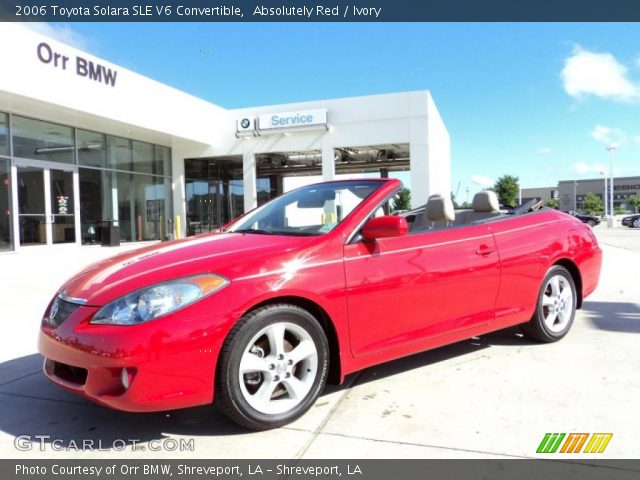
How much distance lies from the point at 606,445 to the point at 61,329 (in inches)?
116

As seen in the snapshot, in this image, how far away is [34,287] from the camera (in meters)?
7.96

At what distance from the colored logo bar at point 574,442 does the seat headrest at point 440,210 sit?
1.69 m

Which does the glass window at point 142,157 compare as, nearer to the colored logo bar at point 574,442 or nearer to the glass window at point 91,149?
the glass window at point 91,149

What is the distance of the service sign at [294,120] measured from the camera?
19156mm

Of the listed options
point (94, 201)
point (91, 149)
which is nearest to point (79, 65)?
point (91, 149)

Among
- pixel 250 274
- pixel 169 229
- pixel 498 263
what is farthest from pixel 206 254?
pixel 169 229

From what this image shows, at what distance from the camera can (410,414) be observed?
289cm

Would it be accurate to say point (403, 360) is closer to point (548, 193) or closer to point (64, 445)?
point (64, 445)

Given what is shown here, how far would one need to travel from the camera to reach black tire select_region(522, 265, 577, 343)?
13.7ft

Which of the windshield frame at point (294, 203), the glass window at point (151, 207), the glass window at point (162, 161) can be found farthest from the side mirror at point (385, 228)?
the glass window at point (162, 161)

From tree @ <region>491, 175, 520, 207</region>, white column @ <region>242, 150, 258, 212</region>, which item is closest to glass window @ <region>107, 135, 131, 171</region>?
white column @ <region>242, 150, 258, 212</region>

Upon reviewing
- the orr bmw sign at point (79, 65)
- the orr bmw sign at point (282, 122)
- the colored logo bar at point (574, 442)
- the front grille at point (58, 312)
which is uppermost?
the orr bmw sign at point (79, 65)

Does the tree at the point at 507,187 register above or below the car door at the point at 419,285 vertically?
above
